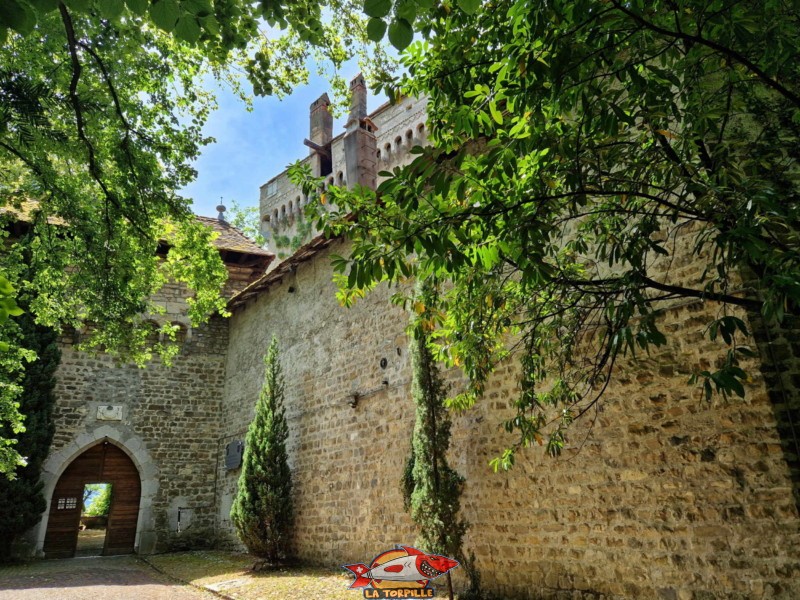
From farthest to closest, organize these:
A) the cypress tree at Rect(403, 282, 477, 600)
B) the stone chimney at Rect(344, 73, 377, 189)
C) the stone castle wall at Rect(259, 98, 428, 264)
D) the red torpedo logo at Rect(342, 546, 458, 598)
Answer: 1. the stone castle wall at Rect(259, 98, 428, 264)
2. the stone chimney at Rect(344, 73, 377, 189)
3. the cypress tree at Rect(403, 282, 477, 600)
4. the red torpedo logo at Rect(342, 546, 458, 598)

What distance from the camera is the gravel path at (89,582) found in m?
6.99

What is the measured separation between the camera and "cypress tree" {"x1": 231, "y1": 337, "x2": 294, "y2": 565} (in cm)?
876

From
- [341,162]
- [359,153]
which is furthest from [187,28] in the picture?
[341,162]

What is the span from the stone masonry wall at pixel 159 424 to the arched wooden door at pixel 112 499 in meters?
0.30

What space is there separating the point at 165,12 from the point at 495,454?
528 centimetres

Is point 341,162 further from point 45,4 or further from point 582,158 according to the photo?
point 45,4

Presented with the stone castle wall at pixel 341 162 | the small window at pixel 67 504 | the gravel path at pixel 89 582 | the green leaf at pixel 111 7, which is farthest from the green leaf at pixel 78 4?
the small window at pixel 67 504

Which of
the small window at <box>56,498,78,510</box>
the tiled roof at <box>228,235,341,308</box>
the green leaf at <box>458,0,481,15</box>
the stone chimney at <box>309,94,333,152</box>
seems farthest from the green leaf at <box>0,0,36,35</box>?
the stone chimney at <box>309,94,333,152</box>

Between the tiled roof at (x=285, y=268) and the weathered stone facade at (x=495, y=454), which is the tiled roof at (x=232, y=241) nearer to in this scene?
the tiled roof at (x=285, y=268)

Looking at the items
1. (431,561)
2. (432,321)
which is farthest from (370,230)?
(431,561)

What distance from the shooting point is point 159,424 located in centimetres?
1215

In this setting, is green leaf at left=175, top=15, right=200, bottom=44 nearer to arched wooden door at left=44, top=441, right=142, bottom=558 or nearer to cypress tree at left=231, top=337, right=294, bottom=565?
cypress tree at left=231, top=337, right=294, bottom=565

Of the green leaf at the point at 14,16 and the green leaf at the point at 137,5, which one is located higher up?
the green leaf at the point at 137,5

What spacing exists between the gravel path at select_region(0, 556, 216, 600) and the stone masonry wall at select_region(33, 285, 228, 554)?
1.40 metres
